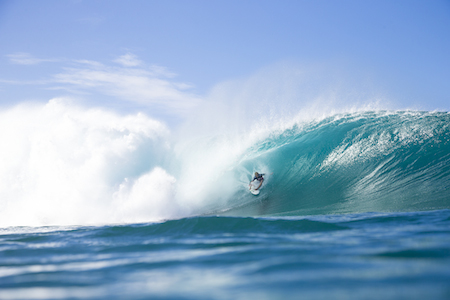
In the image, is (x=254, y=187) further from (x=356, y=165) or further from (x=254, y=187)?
(x=356, y=165)

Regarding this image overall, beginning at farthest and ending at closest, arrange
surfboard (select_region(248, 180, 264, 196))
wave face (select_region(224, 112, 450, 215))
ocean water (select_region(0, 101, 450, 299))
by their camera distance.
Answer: surfboard (select_region(248, 180, 264, 196)) < wave face (select_region(224, 112, 450, 215)) < ocean water (select_region(0, 101, 450, 299))

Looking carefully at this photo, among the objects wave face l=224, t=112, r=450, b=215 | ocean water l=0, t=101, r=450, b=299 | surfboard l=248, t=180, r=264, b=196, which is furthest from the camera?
surfboard l=248, t=180, r=264, b=196

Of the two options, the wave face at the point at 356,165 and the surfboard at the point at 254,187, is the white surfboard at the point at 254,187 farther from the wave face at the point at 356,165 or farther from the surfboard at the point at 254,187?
the wave face at the point at 356,165

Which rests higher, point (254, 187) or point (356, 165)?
point (356, 165)

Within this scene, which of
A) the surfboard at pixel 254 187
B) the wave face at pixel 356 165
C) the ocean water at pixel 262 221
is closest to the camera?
the ocean water at pixel 262 221

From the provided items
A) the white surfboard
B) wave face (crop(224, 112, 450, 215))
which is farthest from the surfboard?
wave face (crop(224, 112, 450, 215))

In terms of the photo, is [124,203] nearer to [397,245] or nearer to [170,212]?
[170,212]

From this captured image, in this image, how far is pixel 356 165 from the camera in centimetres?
1112

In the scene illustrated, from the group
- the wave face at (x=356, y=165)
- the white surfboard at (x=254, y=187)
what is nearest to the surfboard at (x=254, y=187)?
the white surfboard at (x=254, y=187)

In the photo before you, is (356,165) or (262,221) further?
(356,165)

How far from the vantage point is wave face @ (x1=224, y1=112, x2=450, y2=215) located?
9320mm

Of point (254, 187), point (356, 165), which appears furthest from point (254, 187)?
point (356, 165)

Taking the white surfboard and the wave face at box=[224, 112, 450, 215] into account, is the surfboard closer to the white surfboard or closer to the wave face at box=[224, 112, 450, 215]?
the white surfboard

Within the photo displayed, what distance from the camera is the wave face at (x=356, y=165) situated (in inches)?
367
